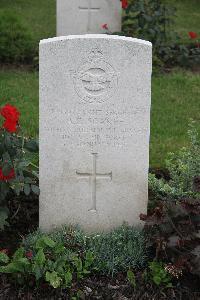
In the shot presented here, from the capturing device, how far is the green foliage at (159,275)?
4137mm

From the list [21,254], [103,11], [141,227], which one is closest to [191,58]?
[103,11]

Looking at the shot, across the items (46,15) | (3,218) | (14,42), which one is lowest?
(3,218)

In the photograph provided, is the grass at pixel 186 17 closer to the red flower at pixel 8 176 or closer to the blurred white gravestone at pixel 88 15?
the blurred white gravestone at pixel 88 15

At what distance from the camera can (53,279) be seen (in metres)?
3.97

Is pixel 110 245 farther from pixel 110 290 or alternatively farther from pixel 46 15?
pixel 46 15

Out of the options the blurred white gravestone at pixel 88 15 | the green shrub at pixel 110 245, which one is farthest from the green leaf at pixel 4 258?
the blurred white gravestone at pixel 88 15

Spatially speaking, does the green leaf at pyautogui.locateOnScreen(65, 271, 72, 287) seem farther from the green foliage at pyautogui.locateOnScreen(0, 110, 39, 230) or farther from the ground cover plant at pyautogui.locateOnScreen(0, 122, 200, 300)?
the green foliage at pyautogui.locateOnScreen(0, 110, 39, 230)

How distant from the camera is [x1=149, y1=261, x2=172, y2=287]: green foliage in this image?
13.6ft

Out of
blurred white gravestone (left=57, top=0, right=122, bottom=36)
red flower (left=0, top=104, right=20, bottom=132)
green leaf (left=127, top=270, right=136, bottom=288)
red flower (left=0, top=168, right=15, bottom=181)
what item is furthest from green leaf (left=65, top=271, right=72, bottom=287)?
blurred white gravestone (left=57, top=0, right=122, bottom=36)

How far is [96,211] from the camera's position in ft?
14.9

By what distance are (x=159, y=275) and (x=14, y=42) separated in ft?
17.4

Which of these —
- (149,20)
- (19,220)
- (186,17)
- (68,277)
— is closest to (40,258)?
(68,277)

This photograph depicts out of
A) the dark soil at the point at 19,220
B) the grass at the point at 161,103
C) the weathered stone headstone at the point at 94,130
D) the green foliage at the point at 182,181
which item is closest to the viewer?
the weathered stone headstone at the point at 94,130

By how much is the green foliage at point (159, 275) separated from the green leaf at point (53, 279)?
1.90 feet
